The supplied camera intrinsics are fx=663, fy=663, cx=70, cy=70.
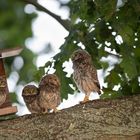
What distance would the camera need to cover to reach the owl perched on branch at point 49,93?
12.7 feet

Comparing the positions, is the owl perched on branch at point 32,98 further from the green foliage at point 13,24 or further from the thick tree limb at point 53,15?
the thick tree limb at point 53,15

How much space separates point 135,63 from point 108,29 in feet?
1.08

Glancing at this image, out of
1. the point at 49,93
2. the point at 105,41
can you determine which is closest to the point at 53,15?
the point at 105,41

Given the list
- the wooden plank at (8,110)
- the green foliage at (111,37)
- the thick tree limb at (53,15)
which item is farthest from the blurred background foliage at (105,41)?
the thick tree limb at (53,15)

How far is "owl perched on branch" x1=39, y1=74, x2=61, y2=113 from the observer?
12.7 ft

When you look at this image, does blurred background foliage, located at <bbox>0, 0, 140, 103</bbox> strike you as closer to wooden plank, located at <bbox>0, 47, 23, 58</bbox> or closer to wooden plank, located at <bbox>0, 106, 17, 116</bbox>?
wooden plank, located at <bbox>0, 47, 23, 58</bbox>

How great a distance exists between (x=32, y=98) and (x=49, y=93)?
134 millimetres

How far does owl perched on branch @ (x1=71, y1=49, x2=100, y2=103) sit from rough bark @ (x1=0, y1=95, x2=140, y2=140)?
24cm

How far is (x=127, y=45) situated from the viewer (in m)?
4.36

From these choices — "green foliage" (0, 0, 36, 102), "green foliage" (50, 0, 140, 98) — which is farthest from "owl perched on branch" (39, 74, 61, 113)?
"green foliage" (50, 0, 140, 98)

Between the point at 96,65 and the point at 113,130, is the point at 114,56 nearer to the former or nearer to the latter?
the point at 96,65

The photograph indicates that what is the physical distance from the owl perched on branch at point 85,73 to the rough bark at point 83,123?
24 centimetres

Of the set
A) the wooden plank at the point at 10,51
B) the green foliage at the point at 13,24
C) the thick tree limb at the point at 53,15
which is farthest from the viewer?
the thick tree limb at the point at 53,15

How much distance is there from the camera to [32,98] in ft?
12.9
